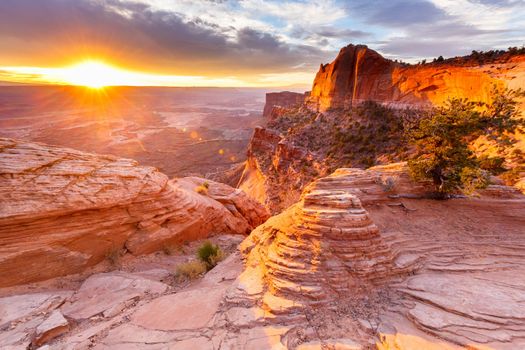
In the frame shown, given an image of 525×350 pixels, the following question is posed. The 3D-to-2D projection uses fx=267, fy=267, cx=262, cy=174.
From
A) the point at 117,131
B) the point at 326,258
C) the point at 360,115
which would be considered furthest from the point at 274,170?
the point at 117,131

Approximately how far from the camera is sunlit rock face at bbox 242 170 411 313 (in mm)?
5980

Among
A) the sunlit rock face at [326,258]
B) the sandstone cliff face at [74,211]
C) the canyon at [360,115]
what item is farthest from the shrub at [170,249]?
the canyon at [360,115]

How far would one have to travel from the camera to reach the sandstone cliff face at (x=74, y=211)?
27.3 feet

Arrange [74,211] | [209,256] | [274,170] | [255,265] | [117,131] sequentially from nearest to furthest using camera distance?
[255,265] → [74,211] → [209,256] → [274,170] → [117,131]

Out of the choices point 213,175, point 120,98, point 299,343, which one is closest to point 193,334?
point 299,343

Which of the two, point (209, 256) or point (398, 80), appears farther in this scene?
point (398, 80)

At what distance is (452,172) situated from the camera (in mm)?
9109

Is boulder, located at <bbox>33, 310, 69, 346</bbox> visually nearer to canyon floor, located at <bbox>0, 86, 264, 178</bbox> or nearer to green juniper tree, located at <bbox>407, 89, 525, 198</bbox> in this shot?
green juniper tree, located at <bbox>407, 89, 525, 198</bbox>

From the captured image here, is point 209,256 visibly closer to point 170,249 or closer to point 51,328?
point 170,249

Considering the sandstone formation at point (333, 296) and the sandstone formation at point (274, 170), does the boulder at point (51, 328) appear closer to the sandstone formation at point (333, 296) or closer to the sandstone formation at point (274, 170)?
the sandstone formation at point (333, 296)

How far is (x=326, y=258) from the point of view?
630cm

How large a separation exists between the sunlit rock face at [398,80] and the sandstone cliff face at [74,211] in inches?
681

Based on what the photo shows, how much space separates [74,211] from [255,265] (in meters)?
6.75

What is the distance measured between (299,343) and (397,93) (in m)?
36.7
